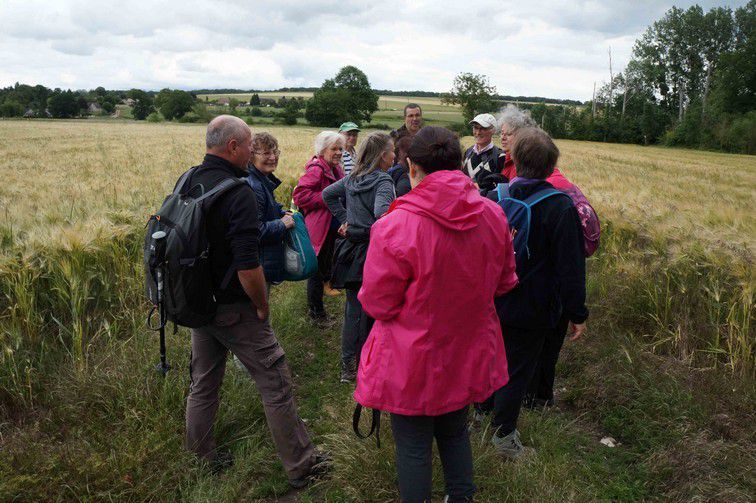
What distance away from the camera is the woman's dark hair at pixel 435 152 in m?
2.21

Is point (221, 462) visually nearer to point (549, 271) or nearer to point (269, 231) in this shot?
point (269, 231)

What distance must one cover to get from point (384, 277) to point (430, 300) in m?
0.21

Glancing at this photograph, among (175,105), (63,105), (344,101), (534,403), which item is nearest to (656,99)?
(344,101)

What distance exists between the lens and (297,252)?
12.0ft

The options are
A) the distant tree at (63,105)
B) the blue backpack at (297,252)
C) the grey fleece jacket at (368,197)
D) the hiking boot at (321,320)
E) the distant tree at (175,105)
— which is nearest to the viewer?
the blue backpack at (297,252)

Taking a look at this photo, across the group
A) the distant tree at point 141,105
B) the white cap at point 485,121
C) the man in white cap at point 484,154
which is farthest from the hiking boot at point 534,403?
the distant tree at point 141,105

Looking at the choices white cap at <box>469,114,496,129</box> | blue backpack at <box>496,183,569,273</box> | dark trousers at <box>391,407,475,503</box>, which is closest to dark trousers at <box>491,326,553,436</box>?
blue backpack at <box>496,183,569,273</box>

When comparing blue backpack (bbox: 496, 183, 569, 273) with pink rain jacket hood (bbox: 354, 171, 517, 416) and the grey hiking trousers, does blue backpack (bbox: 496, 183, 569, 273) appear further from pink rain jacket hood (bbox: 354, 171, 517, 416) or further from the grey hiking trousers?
the grey hiking trousers

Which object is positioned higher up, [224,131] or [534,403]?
[224,131]

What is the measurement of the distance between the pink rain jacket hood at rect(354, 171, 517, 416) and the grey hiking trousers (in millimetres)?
816

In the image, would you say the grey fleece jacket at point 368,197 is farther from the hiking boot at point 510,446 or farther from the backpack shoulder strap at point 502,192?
the hiking boot at point 510,446

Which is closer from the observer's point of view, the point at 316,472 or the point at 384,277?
the point at 384,277

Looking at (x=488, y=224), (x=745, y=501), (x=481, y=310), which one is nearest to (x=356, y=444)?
(x=481, y=310)

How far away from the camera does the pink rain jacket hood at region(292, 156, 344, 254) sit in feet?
16.8
